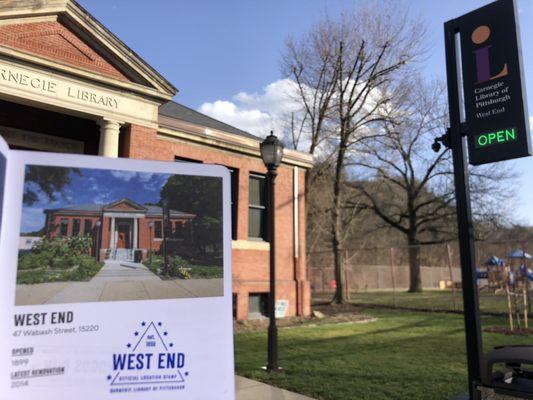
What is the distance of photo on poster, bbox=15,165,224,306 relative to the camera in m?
2.32

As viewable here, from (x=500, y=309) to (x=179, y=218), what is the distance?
708 inches

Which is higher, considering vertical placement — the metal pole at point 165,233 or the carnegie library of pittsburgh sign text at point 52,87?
the carnegie library of pittsburgh sign text at point 52,87

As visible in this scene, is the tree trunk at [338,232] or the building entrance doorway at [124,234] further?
the tree trunk at [338,232]

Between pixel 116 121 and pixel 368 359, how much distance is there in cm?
798

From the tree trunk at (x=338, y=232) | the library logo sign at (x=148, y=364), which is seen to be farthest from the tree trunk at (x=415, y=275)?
the library logo sign at (x=148, y=364)

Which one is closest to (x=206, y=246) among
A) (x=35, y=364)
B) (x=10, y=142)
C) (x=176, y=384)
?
(x=176, y=384)

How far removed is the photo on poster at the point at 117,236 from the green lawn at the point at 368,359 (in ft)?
15.0

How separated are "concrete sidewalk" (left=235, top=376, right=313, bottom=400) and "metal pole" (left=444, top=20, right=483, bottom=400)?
7.85 ft

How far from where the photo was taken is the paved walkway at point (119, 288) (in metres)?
2.26

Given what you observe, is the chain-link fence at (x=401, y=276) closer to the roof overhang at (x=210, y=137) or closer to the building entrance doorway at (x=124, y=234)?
the roof overhang at (x=210, y=137)

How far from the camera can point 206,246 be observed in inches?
104

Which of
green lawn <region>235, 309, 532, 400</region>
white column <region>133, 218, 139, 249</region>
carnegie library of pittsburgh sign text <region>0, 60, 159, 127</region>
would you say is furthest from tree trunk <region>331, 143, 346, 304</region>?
white column <region>133, 218, 139, 249</region>

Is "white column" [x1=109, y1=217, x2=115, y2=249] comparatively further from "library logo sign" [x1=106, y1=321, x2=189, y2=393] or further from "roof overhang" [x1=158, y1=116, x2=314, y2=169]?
"roof overhang" [x1=158, y1=116, x2=314, y2=169]

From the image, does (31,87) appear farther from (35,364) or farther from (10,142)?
(35,364)
